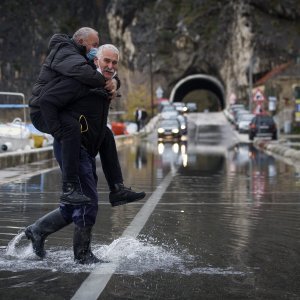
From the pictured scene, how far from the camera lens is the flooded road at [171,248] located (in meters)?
6.19

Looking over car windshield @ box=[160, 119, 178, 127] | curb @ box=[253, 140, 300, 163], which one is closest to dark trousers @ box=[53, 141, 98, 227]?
curb @ box=[253, 140, 300, 163]

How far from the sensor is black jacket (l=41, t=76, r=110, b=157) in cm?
707

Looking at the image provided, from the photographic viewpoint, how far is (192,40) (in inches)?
4820

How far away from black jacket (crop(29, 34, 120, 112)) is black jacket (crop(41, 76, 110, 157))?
0.26 feet

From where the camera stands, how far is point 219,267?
710 cm

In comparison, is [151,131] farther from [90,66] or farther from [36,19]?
[36,19]

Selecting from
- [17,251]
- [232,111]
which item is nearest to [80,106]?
[17,251]

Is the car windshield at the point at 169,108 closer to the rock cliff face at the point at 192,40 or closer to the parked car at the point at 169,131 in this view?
the rock cliff face at the point at 192,40

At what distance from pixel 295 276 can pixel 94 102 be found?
2.23m

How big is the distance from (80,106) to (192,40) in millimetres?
116494

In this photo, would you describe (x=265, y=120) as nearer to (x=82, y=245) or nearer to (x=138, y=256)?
(x=138, y=256)

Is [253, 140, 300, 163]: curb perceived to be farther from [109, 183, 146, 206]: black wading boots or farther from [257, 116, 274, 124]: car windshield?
[109, 183, 146, 206]: black wading boots

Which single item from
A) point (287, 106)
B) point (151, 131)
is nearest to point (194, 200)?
point (151, 131)

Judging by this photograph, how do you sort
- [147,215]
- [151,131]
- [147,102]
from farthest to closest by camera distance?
[147,102]
[151,131]
[147,215]
